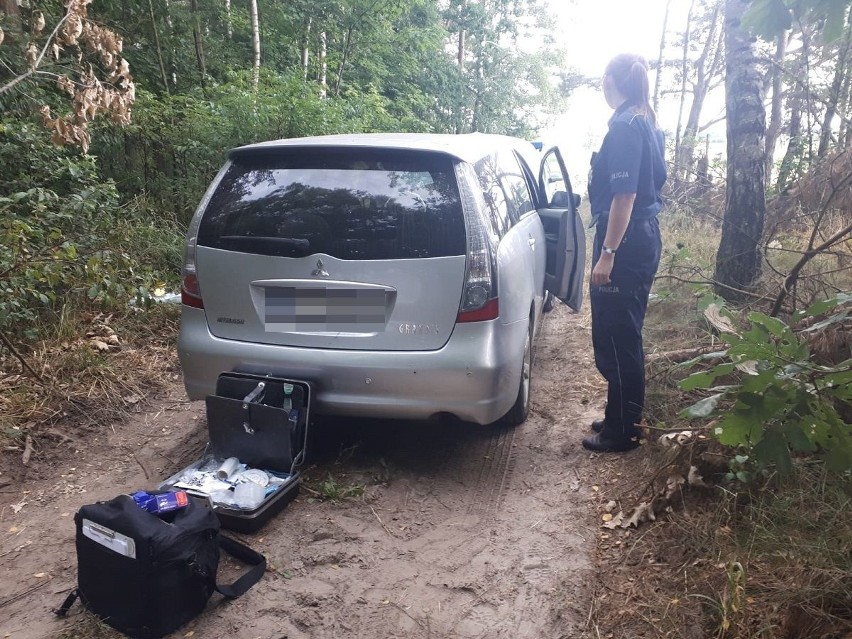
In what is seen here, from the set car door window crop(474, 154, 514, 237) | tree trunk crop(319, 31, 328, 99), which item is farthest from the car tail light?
tree trunk crop(319, 31, 328, 99)

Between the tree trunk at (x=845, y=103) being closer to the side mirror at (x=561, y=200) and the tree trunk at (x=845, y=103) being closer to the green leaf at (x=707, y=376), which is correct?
the side mirror at (x=561, y=200)

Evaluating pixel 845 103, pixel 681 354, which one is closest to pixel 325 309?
pixel 681 354

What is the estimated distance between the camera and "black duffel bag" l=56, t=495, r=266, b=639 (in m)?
2.13

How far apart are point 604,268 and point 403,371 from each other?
1.25 meters

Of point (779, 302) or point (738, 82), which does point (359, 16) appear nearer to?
point (738, 82)

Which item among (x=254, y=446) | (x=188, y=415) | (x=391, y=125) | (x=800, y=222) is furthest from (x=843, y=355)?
(x=391, y=125)

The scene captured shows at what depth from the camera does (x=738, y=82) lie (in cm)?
475

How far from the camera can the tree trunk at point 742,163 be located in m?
4.70

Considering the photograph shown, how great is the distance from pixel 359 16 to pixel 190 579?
11.5 m

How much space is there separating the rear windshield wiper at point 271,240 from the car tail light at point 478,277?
0.83 metres

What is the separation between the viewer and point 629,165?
3.11 m

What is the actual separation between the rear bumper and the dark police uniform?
0.59 metres

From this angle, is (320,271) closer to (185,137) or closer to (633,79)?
(633,79)

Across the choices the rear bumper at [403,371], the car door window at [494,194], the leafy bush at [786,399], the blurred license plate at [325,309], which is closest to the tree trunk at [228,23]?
the car door window at [494,194]
